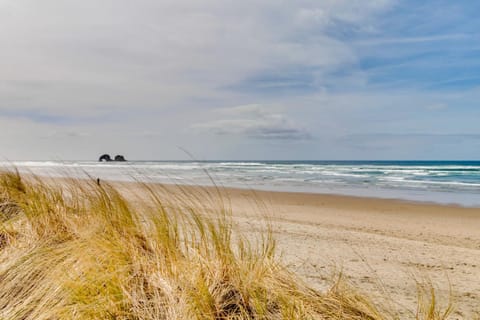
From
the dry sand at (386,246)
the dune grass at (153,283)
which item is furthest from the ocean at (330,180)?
the dry sand at (386,246)

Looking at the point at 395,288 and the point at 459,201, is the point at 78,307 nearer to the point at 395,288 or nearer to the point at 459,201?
the point at 395,288

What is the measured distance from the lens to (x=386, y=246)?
6996 mm

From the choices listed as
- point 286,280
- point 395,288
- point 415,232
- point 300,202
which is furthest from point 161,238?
point 300,202

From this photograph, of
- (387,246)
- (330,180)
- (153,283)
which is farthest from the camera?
(330,180)

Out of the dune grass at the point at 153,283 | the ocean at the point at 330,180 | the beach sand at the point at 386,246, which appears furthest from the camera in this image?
the ocean at the point at 330,180

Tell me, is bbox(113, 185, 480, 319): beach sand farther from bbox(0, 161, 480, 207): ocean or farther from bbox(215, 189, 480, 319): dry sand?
bbox(0, 161, 480, 207): ocean

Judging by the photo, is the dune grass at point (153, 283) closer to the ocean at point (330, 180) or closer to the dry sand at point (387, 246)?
the dry sand at point (387, 246)

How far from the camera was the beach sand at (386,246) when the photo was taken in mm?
4176

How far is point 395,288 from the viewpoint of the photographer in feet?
13.8

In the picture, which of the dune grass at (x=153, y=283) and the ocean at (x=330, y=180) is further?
the ocean at (x=330, y=180)

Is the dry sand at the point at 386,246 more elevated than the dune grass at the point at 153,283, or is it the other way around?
the dune grass at the point at 153,283

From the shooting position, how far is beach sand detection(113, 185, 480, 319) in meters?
4.18

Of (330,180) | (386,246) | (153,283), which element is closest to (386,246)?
(386,246)

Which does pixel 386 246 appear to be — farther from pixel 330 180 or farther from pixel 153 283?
pixel 330 180
